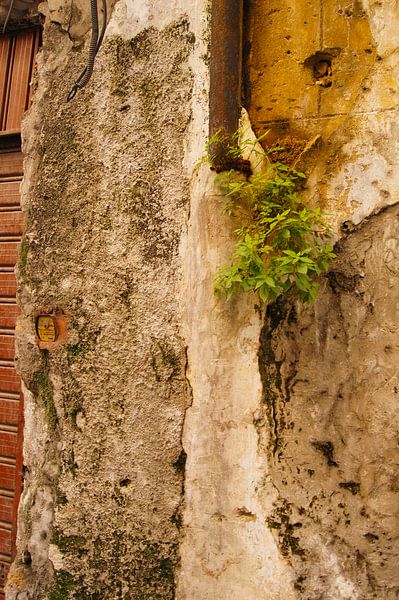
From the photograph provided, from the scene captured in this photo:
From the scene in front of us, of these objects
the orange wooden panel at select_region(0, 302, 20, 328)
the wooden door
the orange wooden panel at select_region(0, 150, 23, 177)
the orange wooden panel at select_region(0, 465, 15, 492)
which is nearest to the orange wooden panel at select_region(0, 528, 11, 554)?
the wooden door

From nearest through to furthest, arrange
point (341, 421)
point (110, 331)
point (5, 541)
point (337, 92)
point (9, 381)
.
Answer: point (341, 421) → point (337, 92) → point (110, 331) → point (5, 541) → point (9, 381)

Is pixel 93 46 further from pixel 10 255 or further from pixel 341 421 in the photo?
pixel 341 421

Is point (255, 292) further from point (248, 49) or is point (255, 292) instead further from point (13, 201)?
point (13, 201)

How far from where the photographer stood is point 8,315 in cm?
289

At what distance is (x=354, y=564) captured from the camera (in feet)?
5.67

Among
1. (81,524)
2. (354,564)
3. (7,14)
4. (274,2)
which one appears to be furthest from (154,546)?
(7,14)

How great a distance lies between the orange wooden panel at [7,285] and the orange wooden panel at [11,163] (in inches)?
22.5

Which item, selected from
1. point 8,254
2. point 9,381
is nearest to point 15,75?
point 8,254

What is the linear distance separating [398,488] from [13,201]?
238 cm

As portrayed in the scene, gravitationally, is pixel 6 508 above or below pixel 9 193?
below

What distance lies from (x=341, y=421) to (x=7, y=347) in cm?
190

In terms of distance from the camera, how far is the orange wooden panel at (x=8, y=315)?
9.43ft

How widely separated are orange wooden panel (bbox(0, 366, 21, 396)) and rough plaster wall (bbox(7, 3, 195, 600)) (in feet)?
1.90

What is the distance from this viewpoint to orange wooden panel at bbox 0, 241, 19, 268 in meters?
2.89
